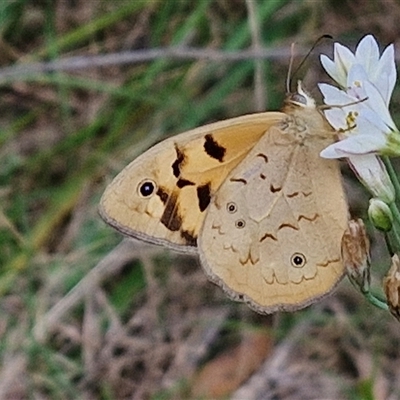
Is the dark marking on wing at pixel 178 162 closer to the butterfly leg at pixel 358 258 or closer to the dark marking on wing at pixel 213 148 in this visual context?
the dark marking on wing at pixel 213 148

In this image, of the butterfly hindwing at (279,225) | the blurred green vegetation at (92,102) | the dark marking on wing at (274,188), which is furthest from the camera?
the blurred green vegetation at (92,102)

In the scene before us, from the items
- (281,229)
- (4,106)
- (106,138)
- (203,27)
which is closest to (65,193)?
(106,138)

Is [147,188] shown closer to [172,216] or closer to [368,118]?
[172,216]

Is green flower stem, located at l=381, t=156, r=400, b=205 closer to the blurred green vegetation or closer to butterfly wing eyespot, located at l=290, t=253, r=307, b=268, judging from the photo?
butterfly wing eyespot, located at l=290, t=253, r=307, b=268

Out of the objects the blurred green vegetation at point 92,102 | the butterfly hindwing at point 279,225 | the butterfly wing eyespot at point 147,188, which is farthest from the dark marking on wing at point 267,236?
the blurred green vegetation at point 92,102

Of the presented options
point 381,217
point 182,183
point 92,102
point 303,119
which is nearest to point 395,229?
point 381,217

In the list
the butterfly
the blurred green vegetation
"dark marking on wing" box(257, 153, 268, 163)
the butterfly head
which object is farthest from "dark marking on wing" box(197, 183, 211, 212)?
the blurred green vegetation

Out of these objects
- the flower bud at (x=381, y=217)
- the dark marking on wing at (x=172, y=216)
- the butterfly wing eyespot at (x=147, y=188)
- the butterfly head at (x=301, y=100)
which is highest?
the butterfly head at (x=301, y=100)
